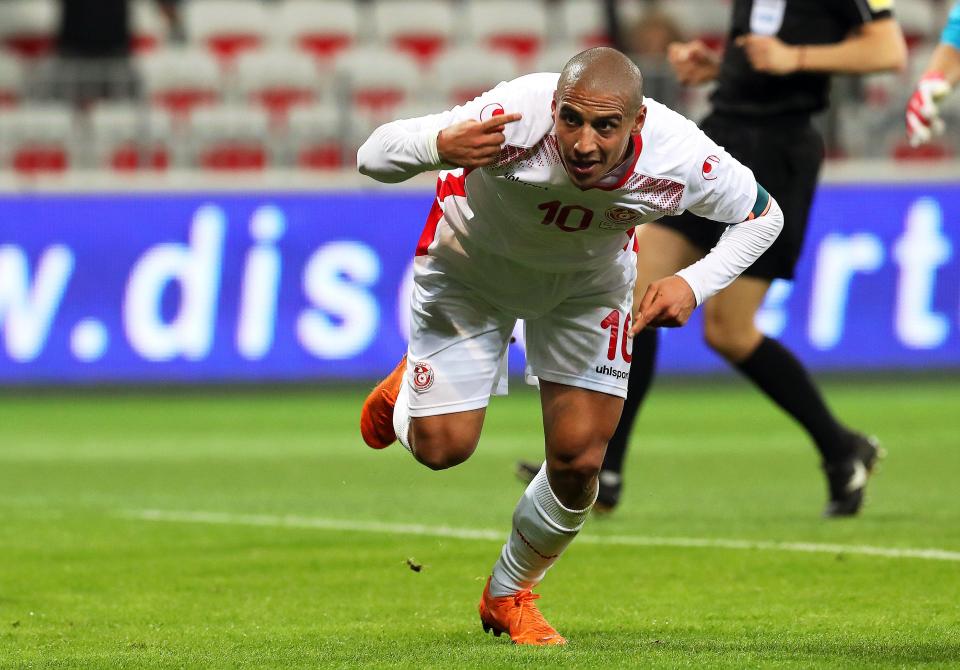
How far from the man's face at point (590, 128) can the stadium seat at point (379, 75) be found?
38.1 ft

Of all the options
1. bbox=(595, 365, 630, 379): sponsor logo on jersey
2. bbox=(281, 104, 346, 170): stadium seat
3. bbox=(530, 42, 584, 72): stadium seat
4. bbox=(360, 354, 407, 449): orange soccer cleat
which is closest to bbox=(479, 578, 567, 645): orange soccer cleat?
bbox=(595, 365, 630, 379): sponsor logo on jersey

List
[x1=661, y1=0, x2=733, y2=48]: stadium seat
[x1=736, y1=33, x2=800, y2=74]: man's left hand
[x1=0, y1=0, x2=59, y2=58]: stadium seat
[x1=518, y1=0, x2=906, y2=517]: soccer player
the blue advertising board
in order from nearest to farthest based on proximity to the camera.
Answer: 1. [x1=736, y1=33, x2=800, y2=74]: man's left hand
2. [x1=518, y1=0, x2=906, y2=517]: soccer player
3. the blue advertising board
4. [x1=661, y1=0, x2=733, y2=48]: stadium seat
5. [x1=0, y1=0, x2=59, y2=58]: stadium seat

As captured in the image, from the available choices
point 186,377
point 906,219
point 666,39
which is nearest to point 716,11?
point 666,39

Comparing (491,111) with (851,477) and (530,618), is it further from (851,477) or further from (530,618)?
(851,477)

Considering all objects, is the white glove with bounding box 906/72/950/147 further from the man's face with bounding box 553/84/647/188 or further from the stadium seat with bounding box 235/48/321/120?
the stadium seat with bounding box 235/48/321/120

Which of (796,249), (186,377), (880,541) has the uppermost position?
(796,249)

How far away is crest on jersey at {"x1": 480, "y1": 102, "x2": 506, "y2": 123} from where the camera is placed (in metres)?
4.67

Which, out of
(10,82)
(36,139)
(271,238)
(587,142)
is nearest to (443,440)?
(587,142)

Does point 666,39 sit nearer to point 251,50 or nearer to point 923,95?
point 251,50

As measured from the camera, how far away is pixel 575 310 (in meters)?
5.31

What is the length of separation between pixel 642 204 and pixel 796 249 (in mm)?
3164

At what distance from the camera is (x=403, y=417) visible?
557 centimetres

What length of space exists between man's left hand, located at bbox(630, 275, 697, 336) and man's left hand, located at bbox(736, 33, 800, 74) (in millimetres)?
3020

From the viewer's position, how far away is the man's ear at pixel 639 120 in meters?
4.66
